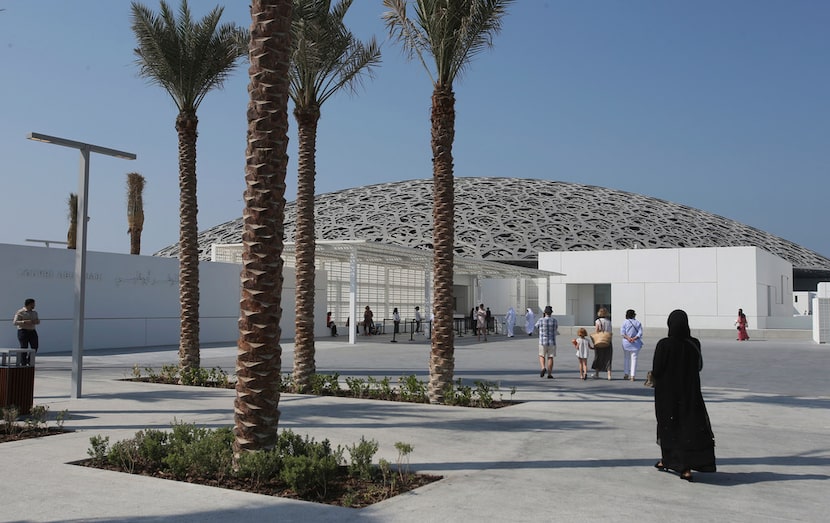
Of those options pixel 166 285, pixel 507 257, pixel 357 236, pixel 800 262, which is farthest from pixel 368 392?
pixel 800 262

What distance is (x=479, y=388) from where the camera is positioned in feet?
37.1

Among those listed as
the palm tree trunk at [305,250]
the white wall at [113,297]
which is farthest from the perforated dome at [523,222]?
→ the palm tree trunk at [305,250]

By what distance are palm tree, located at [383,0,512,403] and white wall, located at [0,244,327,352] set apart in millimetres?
13508

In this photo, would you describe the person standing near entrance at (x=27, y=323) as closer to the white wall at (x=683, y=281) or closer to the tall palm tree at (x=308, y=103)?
the tall palm tree at (x=308, y=103)

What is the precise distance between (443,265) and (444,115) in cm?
230

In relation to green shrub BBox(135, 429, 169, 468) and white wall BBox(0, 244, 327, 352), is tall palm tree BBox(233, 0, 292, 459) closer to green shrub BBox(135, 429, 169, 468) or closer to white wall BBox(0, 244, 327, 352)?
green shrub BBox(135, 429, 169, 468)

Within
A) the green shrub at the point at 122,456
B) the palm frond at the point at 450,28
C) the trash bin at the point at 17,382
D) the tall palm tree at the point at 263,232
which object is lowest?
the green shrub at the point at 122,456

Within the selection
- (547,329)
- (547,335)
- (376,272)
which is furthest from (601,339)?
(376,272)

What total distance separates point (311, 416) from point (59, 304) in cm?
1457

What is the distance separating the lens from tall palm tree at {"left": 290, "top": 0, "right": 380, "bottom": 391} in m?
12.7

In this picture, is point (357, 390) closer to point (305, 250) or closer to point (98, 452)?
point (305, 250)

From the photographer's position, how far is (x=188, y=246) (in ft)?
46.9

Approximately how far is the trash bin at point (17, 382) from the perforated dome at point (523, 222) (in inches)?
1810

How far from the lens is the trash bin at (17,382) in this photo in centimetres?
927
